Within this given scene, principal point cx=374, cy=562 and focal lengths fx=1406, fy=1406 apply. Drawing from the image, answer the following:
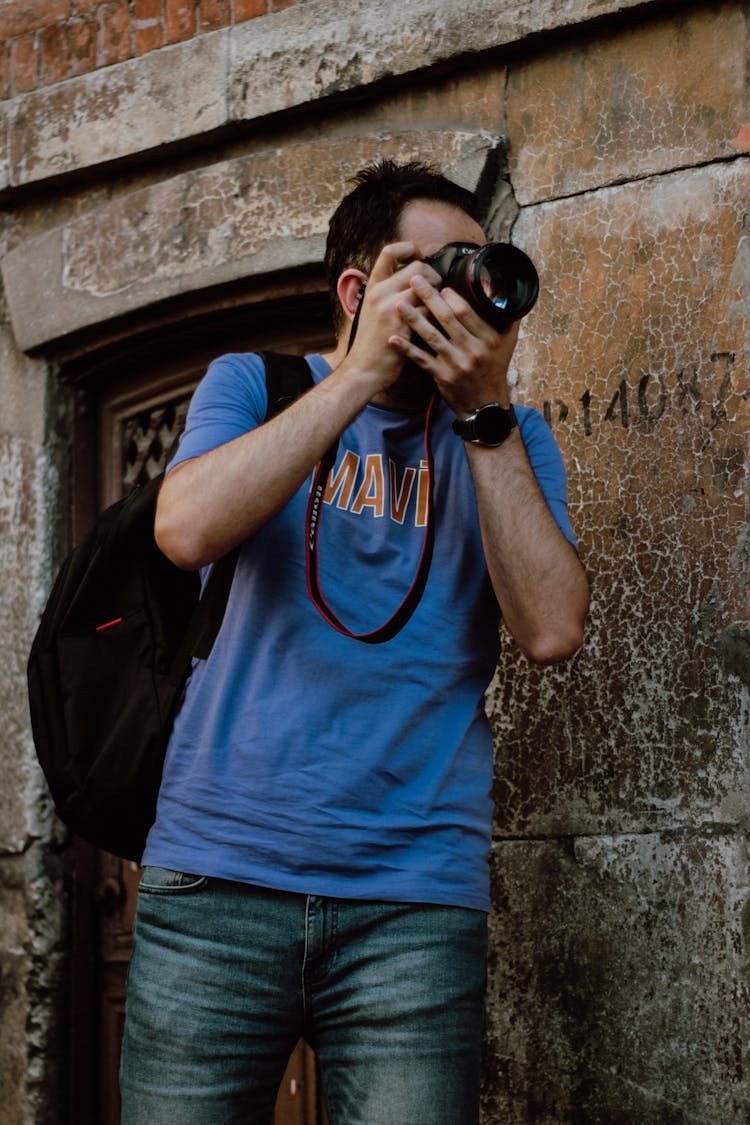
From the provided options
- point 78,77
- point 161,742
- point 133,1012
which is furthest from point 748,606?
point 78,77

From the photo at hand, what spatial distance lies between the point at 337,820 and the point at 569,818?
1.02 metres

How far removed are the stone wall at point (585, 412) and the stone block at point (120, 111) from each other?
0.01 m

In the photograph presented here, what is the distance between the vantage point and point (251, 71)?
125 inches

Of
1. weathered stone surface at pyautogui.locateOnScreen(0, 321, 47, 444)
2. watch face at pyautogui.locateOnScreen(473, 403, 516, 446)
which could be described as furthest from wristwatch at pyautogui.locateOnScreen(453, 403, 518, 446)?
weathered stone surface at pyautogui.locateOnScreen(0, 321, 47, 444)

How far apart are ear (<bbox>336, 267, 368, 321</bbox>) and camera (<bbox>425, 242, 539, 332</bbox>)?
0.58 ft

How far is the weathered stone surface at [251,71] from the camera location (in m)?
2.87

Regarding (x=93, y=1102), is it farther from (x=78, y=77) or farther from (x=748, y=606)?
(x=78, y=77)

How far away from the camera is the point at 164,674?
1937 mm

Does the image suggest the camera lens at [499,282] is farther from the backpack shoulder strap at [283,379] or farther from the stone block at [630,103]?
the stone block at [630,103]

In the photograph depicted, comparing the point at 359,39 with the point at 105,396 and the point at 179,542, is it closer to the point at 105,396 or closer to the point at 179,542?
the point at 105,396

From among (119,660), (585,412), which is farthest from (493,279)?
(585,412)

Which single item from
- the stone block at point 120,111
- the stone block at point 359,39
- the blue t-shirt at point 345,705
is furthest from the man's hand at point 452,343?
the stone block at point 120,111

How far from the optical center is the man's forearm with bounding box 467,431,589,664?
1.78m

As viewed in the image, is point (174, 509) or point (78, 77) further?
point (78, 77)
